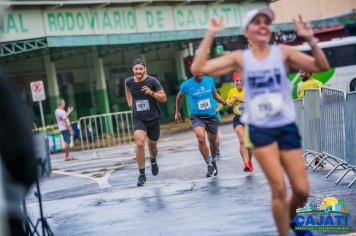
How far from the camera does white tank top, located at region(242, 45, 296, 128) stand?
5914 mm

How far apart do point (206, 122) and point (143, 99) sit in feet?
3.92

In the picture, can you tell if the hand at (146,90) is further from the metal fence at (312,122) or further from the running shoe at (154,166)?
the metal fence at (312,122)

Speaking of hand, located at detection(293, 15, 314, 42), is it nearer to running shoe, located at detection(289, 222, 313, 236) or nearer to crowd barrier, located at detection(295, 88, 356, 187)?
running shoe, located at detection(289, 222, 313, 236)

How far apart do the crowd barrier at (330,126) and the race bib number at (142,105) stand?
2762 mm

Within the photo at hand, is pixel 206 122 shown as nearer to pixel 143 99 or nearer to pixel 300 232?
pixel 143 99

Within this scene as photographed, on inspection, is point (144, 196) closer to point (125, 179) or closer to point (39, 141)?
point (125, 179)

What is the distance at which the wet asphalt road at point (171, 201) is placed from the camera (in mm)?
8095

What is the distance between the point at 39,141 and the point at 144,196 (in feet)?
17.4

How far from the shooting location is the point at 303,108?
45.1 ft

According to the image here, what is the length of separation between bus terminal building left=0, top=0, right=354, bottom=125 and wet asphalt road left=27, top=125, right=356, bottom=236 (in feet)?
48.5

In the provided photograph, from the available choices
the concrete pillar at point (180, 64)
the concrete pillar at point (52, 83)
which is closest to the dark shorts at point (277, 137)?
the concrete pillar at point (52, 83)

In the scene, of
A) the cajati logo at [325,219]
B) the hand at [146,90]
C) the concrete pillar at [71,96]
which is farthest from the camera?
the concrete pillar at [71,96]

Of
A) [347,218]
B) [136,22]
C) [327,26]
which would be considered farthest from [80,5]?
[347,218]

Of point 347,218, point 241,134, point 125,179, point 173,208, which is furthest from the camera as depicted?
point 125,179
